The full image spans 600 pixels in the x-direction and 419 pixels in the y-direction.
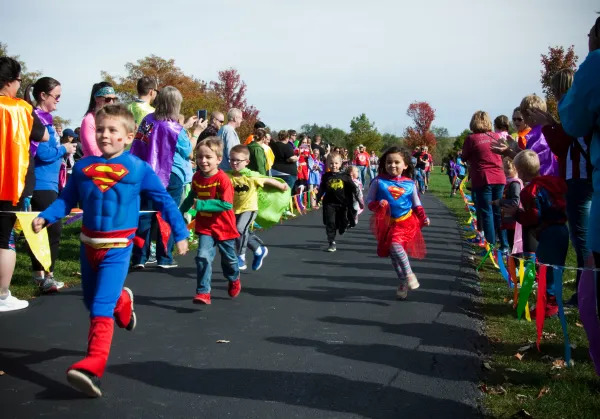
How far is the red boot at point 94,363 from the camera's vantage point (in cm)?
384

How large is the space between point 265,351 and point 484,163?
18.7 ft

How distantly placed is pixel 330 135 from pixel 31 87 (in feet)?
362

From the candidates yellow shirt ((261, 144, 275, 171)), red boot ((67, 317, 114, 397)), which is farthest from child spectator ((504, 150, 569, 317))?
yellow shirt ((261, 144, 275, 171))

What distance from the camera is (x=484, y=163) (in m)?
9.48

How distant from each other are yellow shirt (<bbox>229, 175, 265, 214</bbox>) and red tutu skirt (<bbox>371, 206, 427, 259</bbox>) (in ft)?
5.21

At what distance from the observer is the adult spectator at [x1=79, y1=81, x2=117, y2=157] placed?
7254 millimetres

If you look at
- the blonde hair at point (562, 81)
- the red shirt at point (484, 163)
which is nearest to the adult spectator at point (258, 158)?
the red shirt at point (484, 163)

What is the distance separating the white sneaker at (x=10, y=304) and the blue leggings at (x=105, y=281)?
1988 millimetres

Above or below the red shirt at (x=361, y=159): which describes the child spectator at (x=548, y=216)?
below

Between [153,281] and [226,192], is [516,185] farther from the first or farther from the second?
[153,281]

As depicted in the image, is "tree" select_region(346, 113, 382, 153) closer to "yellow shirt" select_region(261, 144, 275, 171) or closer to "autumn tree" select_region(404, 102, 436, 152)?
"autumn tree" select_region(404, 102, 436, 152)

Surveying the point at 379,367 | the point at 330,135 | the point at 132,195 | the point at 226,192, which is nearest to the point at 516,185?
the point at 226,192

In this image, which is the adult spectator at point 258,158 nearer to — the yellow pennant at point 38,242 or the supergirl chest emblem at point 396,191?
the supergirl chest emblem at point 396,191

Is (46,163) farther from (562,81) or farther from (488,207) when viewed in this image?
(488,207)
